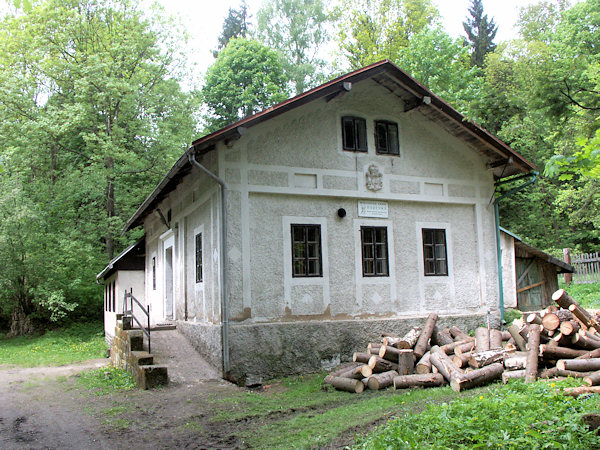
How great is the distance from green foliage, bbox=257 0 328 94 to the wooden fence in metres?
19.0

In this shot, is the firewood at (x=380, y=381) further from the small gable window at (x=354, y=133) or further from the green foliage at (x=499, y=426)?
the small gable window at (x=354, y=133)

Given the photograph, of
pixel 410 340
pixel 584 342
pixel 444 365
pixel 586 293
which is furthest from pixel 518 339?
pixel 586 293

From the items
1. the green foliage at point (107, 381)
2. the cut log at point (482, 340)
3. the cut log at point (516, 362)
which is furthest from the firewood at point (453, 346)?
the green foliage at point (107, 381)

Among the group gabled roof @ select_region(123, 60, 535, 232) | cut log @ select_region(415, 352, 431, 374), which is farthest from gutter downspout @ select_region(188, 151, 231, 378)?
cut log @ select_region(415, 352, 431, 374)

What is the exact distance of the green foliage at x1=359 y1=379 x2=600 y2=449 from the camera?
524 cm

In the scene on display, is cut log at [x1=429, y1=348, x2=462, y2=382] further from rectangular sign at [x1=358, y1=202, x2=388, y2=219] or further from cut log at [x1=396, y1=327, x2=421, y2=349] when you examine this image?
rectangular sign at [x1=358, y1=202, x2=388, y2=219]

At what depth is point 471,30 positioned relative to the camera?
39.7m

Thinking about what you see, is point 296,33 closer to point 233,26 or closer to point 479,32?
point 233,26

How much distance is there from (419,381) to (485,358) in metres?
1.22

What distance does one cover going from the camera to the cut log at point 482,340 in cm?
1058

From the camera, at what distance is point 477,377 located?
9.00 metres

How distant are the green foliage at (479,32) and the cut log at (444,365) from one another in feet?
105

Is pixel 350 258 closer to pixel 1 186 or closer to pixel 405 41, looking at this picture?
pixel 1 186

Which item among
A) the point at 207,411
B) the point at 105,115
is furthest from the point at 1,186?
the point at 207,411
